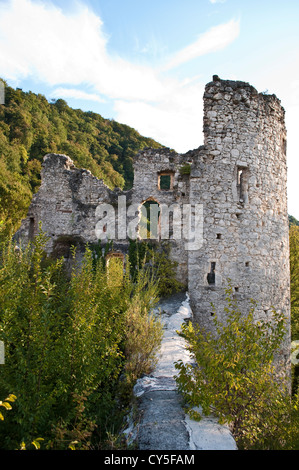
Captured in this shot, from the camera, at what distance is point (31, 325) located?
3158 millimetres

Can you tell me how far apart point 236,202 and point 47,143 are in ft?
96.7

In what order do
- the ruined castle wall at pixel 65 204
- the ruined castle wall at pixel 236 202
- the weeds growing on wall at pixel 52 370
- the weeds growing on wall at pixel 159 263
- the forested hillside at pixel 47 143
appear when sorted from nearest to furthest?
1. the weeds growing on wall at pixel 52 370
2. the ruined castle wall at pixel 236 202
3. the weeds growing on wall at pixel 159 263
4. the ruined castle wall at pixel 65 204
5. the forested hillside at pixel 47 143

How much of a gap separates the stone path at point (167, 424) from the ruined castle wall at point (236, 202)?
3.29 meters

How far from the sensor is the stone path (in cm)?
283

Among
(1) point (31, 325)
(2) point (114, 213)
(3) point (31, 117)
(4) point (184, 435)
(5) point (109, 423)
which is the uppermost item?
(3) point (31, 117)

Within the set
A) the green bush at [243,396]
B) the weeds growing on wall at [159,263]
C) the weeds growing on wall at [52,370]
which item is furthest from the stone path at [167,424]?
the weeds growing on wall at [159,263]

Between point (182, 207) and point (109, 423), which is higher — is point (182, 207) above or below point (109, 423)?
above

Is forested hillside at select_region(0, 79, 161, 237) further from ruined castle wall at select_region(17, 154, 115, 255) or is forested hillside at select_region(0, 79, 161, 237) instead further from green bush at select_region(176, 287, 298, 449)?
green bush at select_region(176, 287, 298, 449)

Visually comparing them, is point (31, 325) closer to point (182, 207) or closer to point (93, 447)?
point (93, 447)

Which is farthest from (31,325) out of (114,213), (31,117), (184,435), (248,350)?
(31,117)

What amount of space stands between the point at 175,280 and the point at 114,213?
3176mm

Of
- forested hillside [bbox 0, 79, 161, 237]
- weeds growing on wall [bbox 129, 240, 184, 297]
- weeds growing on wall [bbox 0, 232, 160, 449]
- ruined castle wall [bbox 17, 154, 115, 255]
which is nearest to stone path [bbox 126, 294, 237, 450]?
weeds growing on wall [bbox 0, 232, 160, 449]

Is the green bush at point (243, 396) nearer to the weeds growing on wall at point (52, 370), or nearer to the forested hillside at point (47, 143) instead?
the weeds growing on wall at point (52, 370)

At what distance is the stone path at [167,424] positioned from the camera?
2832 mm
